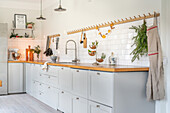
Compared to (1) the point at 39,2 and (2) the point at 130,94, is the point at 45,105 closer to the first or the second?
(2) the point at 130,94

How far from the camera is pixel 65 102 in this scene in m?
4.30

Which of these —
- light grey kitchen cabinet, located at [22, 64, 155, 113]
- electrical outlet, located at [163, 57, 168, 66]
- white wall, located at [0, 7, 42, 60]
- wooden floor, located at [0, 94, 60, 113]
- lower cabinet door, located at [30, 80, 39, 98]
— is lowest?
wooden floor, located at [0, 94, 60, 113]

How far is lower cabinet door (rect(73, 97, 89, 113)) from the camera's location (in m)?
3.57

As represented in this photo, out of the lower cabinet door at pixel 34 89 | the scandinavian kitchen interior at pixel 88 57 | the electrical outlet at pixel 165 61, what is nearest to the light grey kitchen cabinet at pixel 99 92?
the scandinavian kitchen interior at pixel 88 57

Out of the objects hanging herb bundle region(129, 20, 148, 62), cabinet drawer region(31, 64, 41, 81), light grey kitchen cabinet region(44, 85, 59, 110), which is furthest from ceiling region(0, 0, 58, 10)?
hanging herb bundle region(129, 20, 148, 62)

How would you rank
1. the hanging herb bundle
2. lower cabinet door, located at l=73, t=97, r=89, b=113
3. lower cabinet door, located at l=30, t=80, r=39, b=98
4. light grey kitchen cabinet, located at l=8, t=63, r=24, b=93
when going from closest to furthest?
the hanging herb bundle → lower cabinet door, located at l=73, t=97, r=89, b=113 → lower cabinet door, located at l=30, t=80, r=39, b=98 → light grey kitchen cabinet, located at l=8, t=63, r=24, b=93

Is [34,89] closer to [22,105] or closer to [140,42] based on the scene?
[22,105]

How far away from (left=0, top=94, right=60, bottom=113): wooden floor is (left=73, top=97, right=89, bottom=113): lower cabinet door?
93 cm

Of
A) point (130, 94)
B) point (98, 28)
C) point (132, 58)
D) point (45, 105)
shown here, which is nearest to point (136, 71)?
point (130, 94)

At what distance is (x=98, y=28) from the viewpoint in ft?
A: 15.4

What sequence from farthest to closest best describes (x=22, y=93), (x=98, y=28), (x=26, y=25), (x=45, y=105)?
(x=26, y=25) → (x=22, y=93) → (x=45, y=105) → (x=98, y=28)

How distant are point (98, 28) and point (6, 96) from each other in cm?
334

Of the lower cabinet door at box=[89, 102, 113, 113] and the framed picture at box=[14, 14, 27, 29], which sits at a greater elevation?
the framed picture at box=[14, 14, 27, 29]

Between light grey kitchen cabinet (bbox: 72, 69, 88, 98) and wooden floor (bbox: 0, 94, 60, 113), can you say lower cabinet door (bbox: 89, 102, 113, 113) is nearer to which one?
light grey kitchen cabinet (bbox: 72, 69, 88, 98)
